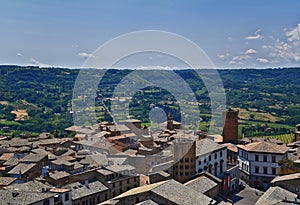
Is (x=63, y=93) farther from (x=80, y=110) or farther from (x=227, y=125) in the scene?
(x=227, y=125)

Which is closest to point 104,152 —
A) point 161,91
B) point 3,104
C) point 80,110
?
point 80,110

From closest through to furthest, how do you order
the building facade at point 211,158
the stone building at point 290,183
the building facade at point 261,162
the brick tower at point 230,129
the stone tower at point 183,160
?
the stone building at point 290,183
the stone tower at point 183,160
the building facade at point 211,158
the building facade at point 261,162
the brick tower at point 230,129

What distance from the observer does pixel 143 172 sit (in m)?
42.0

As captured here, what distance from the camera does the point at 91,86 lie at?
12038 cm

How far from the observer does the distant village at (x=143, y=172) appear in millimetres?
30828

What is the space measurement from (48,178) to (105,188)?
5360mm

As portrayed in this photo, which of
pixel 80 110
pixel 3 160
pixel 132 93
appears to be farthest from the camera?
pixel 132 93

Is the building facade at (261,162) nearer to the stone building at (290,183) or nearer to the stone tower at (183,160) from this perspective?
the stone building at (290,183)

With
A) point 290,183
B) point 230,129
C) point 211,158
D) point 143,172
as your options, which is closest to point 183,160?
point 143,172

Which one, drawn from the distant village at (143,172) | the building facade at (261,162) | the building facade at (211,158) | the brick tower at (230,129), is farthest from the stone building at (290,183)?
the brick tower at (230,129)

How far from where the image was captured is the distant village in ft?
101

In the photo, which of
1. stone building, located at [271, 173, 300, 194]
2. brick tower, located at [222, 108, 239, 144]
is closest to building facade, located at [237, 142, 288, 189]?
stone building, located at [271, 173, 300, 194]

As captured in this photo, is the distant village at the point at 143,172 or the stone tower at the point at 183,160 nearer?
the distant village at the point at 143,172

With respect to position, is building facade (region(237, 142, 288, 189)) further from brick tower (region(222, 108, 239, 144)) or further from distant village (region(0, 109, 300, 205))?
brick tower (region(222, 108, 239, 144))
